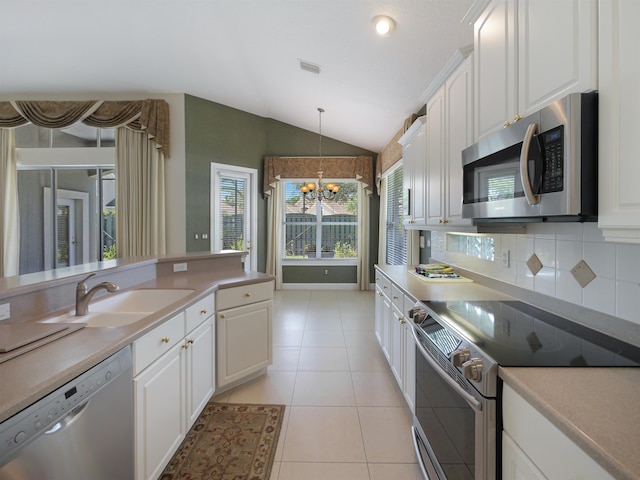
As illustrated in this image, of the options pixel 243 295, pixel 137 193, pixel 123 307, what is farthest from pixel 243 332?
pixel 137 193

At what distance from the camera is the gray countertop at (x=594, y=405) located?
0.63 meters

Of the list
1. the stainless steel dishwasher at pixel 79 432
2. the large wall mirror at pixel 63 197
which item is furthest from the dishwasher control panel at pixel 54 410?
the large wall mirror at pixel 63 197

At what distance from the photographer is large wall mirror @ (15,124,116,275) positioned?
4945mm

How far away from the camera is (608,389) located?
0.85 meters

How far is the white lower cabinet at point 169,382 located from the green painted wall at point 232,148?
323 centimetres

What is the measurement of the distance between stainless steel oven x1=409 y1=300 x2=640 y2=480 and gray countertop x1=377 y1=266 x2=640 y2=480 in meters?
0.06

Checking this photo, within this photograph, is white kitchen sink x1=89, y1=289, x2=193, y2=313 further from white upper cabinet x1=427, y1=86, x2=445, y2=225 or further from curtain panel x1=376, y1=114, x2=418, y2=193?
curtain panel x1=376, y1=114, x2=418, y2=193

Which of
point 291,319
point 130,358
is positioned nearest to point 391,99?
point 291,319

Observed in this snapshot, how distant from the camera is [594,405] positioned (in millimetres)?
782

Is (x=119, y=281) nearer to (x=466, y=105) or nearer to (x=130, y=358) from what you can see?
(x=130, y=358)

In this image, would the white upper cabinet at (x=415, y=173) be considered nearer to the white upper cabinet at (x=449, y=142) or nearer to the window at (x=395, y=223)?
the white upper cabinet at (x=449, y=142)

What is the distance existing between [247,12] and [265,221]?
12.6ft

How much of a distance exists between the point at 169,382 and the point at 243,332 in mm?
Result: 890

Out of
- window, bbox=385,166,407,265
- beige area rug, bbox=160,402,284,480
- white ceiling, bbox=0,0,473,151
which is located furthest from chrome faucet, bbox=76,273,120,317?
window, bbox=385,166,407,265
